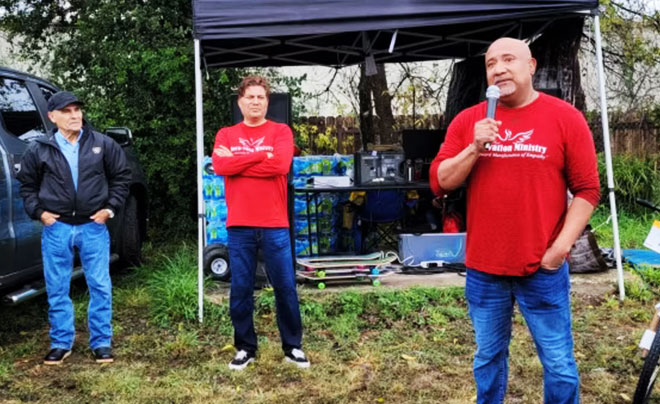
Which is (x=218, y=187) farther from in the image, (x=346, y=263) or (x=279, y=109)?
(x=346, y=263)

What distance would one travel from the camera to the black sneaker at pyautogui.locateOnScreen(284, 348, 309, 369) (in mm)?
4383

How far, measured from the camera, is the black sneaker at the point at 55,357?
4523 mm

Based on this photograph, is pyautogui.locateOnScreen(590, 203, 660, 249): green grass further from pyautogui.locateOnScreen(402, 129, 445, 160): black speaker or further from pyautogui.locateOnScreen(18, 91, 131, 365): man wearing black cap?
pyautogui.locateOnScreen(18, 91, 131, 365): man wearing black cap

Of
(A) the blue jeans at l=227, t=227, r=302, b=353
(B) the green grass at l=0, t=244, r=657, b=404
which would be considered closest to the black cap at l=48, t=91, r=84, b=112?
(A) the blue jeans at l=227, t=227, r=302, b=353

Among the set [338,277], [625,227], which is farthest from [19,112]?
[625,227]

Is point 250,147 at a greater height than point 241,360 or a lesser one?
greater

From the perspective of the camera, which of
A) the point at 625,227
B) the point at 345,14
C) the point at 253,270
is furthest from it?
the point at 625,227

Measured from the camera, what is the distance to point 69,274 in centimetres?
450

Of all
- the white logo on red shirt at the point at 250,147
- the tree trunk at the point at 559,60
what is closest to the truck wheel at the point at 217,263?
the white logo on red shirt at the point at 250,147

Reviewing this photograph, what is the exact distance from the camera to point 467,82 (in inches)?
332

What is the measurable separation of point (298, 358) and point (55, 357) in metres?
1.62

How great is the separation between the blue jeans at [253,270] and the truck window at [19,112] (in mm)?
1954

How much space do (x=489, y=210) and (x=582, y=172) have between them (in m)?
0.37

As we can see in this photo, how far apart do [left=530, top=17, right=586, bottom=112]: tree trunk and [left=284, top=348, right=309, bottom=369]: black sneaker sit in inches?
165
